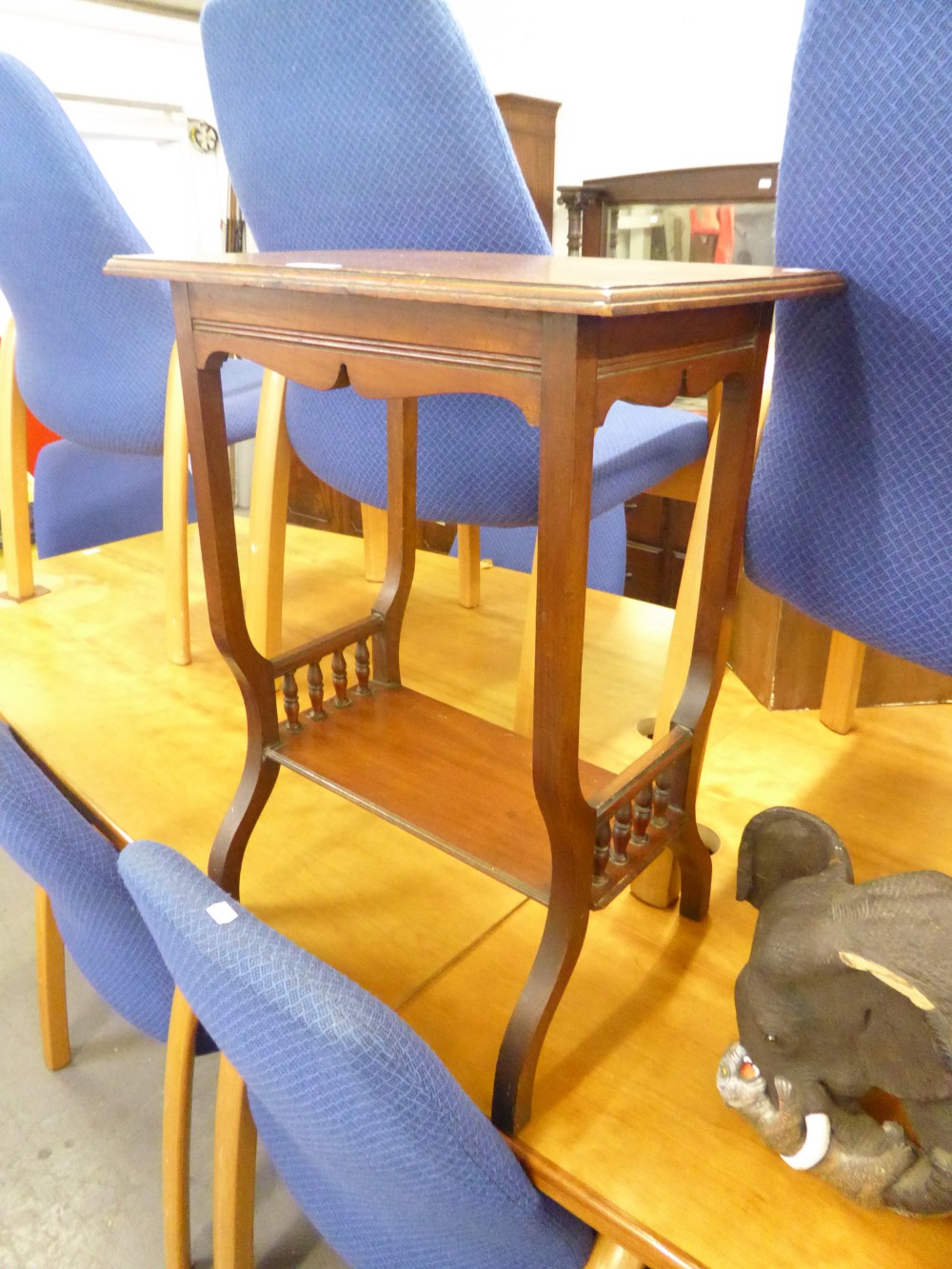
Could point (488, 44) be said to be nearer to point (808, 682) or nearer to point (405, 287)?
point (808, 682)

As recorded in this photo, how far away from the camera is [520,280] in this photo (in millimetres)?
442

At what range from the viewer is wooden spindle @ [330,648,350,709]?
93 centimetres

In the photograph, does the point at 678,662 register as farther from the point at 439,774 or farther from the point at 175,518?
the point at 175,518

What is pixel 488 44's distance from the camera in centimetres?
304

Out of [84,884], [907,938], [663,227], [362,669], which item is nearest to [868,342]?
[907,938]

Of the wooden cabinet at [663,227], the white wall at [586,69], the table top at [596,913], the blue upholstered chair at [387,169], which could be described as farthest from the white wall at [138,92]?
the blue upholstered chair at [387,169]

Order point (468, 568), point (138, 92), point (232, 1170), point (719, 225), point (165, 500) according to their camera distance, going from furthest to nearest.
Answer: point (138, 92)
point (719, 225)
point (468, 568)
point (165, 500)
point (232, 1170)

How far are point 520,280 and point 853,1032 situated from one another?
49cm

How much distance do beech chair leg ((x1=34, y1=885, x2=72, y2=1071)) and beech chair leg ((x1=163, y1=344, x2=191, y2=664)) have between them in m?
0.43

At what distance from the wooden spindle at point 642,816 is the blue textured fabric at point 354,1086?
0.25 metres

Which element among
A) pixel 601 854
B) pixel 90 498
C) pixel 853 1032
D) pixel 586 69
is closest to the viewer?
pixel 853 1032

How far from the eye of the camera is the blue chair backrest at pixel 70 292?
3.34ft

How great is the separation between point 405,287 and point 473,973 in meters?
0.59

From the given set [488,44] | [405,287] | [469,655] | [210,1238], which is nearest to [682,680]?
[405,287]
